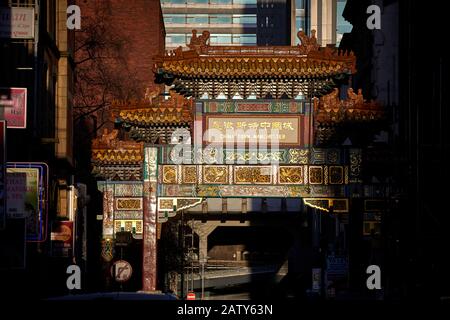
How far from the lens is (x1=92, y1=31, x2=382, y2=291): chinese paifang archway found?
3675 cm

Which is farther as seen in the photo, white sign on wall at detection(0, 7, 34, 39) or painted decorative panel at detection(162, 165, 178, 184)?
painted decorative panel at detection(162, 165, 178, 184)

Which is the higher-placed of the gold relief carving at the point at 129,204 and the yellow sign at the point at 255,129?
the yellow sign at the point at 255,129

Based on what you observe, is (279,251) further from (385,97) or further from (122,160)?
(122,160)

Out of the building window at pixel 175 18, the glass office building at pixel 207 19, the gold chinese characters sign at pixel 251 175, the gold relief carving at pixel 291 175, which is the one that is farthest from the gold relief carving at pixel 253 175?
the building window at pixel 175 18

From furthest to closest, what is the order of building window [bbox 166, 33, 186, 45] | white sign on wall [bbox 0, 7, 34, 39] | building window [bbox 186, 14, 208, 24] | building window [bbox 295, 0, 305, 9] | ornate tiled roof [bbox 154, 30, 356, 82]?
building window [bbox 186, 14, 208, 24] → building window [bbox 166, 33, 186, 45] → building window [bbox 295, 0, 305, 9] → ornate tiled roof [bbox 154, 30, 356, 82] → white sign on wall [bbox 0, 7, 34, 39]

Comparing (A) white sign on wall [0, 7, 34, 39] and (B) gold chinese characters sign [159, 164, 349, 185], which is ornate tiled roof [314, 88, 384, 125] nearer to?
(B) gold chinese characters sign [159, 164, 349, 185]

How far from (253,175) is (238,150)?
98 centimetres

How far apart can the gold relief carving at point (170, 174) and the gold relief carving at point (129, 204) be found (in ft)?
3.70

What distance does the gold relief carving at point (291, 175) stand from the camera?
3675 cm

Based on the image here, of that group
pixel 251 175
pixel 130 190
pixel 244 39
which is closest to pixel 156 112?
pixel 130 190

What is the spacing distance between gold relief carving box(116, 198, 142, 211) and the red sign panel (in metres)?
7.68

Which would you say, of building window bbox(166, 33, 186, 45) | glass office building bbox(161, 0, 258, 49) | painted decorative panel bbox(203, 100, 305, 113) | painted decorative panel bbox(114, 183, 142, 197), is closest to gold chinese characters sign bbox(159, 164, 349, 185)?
painted decorative panel bbox(114, 183, 142, 197)

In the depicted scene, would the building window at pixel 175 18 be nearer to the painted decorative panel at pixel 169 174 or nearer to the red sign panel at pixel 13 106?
the painted decorative panel at pixel 169 174

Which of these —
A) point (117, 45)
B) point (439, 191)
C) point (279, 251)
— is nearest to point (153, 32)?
point (117, 45)
